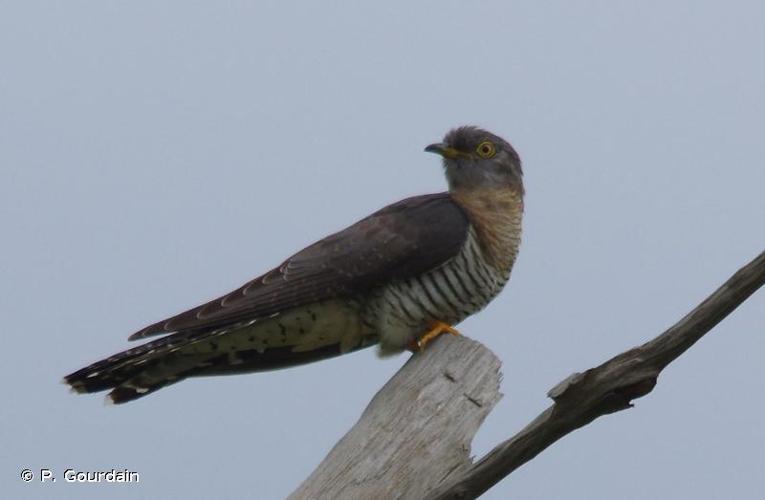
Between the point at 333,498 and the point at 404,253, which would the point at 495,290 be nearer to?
the point at 404,253

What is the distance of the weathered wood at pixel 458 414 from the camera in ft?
8.84

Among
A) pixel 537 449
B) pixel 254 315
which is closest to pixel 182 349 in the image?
pixel 254 315

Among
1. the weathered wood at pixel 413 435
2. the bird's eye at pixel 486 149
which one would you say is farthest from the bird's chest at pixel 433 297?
the weathered wood at pixel 413 435

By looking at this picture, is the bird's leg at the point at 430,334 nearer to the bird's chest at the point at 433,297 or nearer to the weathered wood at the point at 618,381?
the bird's chest at the point at 433,297

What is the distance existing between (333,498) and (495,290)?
6.53 ft

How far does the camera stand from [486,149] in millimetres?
5613

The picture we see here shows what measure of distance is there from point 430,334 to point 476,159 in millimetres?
1219

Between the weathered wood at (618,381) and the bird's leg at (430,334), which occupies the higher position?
the bird's leg at (430,334)

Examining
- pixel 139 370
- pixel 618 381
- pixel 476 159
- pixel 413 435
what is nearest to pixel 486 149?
pixel 476 159

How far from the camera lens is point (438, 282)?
4.80 metres

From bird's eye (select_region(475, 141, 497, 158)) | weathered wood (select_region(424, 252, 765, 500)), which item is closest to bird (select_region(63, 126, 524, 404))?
bird's eye (select_region(475, 141, 497, 158))

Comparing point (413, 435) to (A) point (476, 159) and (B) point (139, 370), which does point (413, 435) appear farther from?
(A) point (476, 159)

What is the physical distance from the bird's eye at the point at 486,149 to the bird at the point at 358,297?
1.85 ft

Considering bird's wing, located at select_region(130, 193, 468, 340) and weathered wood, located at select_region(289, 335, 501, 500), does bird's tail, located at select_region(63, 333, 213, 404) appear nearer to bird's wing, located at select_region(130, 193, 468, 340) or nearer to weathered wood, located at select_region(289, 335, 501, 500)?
bird's wing, located at select_region(130, 193, 468, 340)
